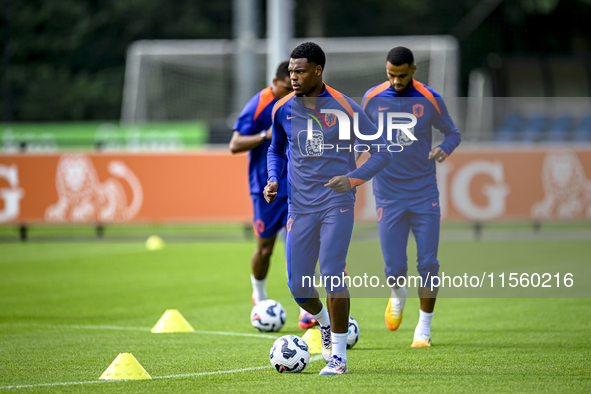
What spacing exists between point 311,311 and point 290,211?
77 cm

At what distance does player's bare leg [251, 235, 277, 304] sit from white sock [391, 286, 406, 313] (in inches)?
58.0

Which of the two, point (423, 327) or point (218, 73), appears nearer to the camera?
point (423, 327)

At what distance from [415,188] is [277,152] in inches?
53.9

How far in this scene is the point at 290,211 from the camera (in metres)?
5.35

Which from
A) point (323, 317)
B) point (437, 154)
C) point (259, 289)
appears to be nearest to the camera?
point (323, 317)

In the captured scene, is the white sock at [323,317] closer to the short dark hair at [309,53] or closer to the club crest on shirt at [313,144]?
the club crest on shirt at [313,144]

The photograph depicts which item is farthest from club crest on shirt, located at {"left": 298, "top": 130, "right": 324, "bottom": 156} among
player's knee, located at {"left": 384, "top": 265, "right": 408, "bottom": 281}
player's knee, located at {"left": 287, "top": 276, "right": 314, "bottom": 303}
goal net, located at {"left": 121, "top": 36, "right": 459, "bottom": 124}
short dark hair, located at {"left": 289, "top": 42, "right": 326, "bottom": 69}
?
goal net, located at {"left": 121, "top": 36, "right": 459, "bottom": 124}

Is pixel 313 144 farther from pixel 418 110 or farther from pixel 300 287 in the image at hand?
pixel 418 110

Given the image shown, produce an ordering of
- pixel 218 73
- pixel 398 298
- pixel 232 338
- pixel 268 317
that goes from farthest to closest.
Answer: pixel 218 73
pixel 268 317
pixel 232 338
pixel 398 298

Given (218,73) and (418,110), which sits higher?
(218,73)

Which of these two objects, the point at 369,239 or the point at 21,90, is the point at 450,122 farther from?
the point at 21,90

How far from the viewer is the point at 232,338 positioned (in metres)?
6.97

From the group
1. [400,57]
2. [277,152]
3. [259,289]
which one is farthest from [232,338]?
[400,57]

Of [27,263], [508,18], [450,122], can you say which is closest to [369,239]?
[450,122]
